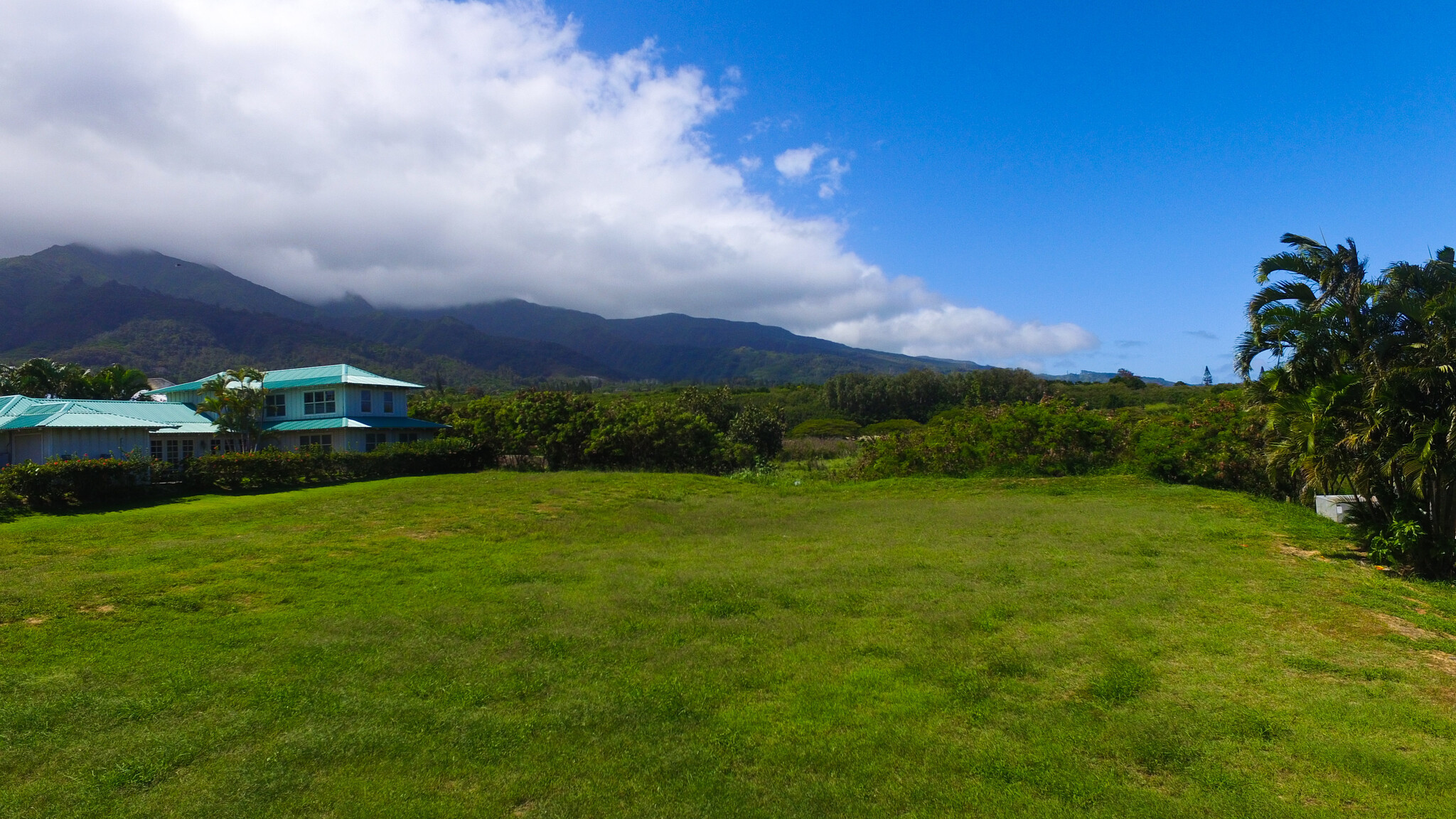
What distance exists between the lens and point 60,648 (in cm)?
589

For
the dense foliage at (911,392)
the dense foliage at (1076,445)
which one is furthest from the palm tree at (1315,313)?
the dense foliage at (911,392)

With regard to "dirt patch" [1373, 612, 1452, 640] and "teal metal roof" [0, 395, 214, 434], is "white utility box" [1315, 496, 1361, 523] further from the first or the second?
"teal metal roof" [0, 395, 214, 434]

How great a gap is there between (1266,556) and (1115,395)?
49647 mm

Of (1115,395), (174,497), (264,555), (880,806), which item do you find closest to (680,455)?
(174,497)

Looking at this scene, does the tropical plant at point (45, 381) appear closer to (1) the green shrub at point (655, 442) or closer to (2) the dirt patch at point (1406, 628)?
(1) the green shrub at point (655, 442)

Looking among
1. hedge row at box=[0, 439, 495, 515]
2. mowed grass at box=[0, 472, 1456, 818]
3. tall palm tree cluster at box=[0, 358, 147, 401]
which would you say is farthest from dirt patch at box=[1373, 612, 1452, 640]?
tall palm tree cluster at box=[0, 358, 147, 401]

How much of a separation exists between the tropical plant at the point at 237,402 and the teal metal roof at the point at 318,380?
2.33 m

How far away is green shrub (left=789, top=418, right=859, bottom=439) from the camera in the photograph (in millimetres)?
45219

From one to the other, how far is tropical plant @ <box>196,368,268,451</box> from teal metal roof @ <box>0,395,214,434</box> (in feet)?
4.44

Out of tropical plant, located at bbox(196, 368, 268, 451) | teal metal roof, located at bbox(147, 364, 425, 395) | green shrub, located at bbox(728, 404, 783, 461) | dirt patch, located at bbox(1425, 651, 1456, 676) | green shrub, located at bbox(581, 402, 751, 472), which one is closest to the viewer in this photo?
dirt patch, located at bbox(1425, 651, 1456, 676)

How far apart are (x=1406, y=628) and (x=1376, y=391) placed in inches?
133

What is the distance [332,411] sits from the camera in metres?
31.7

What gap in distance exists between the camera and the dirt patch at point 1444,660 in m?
5.70

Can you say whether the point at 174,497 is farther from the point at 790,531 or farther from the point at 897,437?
the point at 897,437
